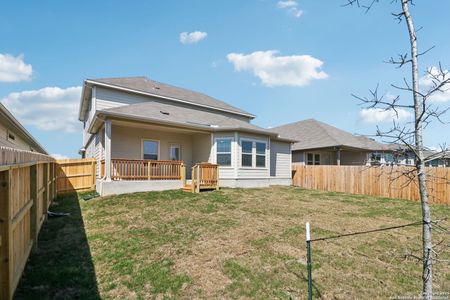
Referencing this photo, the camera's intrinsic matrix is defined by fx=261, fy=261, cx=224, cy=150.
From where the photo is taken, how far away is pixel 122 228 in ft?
21.4

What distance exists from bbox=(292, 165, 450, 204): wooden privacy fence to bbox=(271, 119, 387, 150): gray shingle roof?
11.2 ft

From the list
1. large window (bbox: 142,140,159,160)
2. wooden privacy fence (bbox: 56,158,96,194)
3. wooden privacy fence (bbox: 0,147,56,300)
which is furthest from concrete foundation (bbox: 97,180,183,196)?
wooden privacy fence (bbox: 0,147,56,300)

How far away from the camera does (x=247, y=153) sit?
47.8 ft

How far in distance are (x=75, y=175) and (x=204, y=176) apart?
600cm

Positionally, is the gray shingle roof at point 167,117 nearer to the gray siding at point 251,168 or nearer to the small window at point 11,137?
the gray siding at point 251,168

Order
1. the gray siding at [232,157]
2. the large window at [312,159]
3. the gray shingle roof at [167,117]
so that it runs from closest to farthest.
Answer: the gray shingle roof at [167,117] → the gray siding at [232,157] → the large window at [312,159]

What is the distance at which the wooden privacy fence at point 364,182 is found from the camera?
39.1 ft

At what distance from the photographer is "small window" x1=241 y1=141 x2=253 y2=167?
47.1ft

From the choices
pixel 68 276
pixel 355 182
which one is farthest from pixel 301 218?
pixel 355 182

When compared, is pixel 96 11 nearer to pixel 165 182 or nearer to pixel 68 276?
pixel 165 182

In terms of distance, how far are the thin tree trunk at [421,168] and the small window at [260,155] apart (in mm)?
12423

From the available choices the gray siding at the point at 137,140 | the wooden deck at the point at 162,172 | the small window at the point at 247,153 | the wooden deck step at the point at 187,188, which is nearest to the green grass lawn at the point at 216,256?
the wooden deck at the point at 162,172

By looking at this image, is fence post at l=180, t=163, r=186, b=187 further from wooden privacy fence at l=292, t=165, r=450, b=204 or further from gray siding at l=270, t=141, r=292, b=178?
wooden privacy fence at l=292, t=165, r=450, b=204

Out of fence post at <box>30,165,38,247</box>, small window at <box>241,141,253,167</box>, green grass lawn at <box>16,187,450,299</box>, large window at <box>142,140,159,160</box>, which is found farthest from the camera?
small window at <box>241,141,253,167</box>
